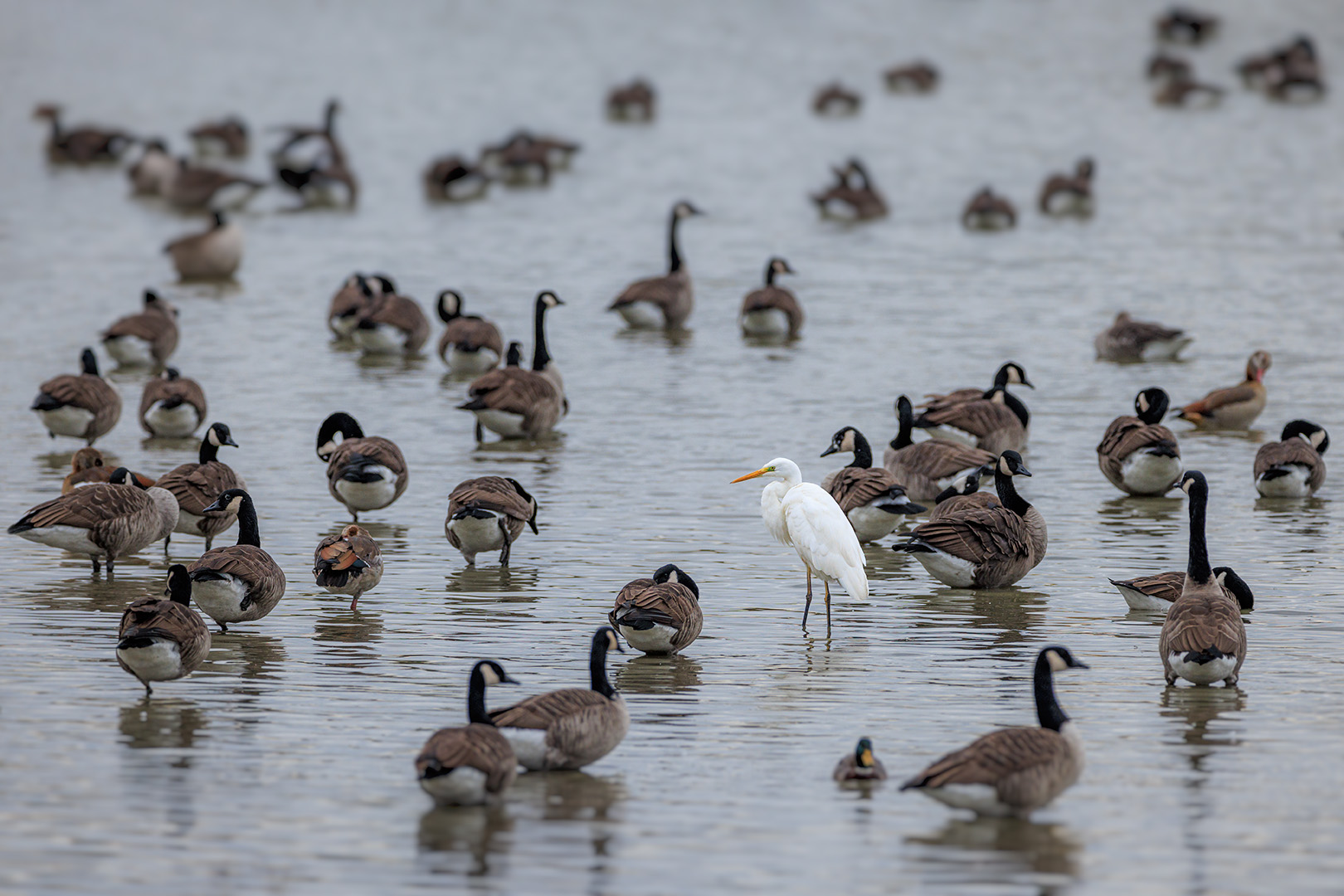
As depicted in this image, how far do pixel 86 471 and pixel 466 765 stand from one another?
7.47 m

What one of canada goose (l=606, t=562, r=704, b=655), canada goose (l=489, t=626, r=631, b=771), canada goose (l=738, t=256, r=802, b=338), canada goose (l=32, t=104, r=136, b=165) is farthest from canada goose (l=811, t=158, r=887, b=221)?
canada goose (l=489, t=626, r=631, b=771)

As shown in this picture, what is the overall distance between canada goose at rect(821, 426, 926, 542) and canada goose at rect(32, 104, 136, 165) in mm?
37400

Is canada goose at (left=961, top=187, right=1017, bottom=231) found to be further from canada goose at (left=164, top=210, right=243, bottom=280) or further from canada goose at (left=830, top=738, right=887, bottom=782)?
canada goose at (left=830, top=738, right=887, bottom=782)

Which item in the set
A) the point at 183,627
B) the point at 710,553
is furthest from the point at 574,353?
the point at 183,627

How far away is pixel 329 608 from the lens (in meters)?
13.2

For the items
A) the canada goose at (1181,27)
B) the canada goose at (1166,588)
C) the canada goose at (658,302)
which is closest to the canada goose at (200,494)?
the canada goose at (1166,588)

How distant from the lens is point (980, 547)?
13445mm

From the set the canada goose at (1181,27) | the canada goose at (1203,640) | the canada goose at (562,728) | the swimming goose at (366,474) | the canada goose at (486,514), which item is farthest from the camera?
the canada goose at (1181,27)

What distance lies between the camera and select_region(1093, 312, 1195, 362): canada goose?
22.7 meters

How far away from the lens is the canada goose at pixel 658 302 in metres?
25.6

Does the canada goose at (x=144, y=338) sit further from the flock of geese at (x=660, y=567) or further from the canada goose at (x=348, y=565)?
the canada goose at (x=348, y=565)

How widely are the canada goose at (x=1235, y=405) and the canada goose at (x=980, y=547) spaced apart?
6.53 m

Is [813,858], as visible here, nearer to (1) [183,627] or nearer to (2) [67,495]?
(1) [183,627]

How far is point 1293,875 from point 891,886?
2018mm
